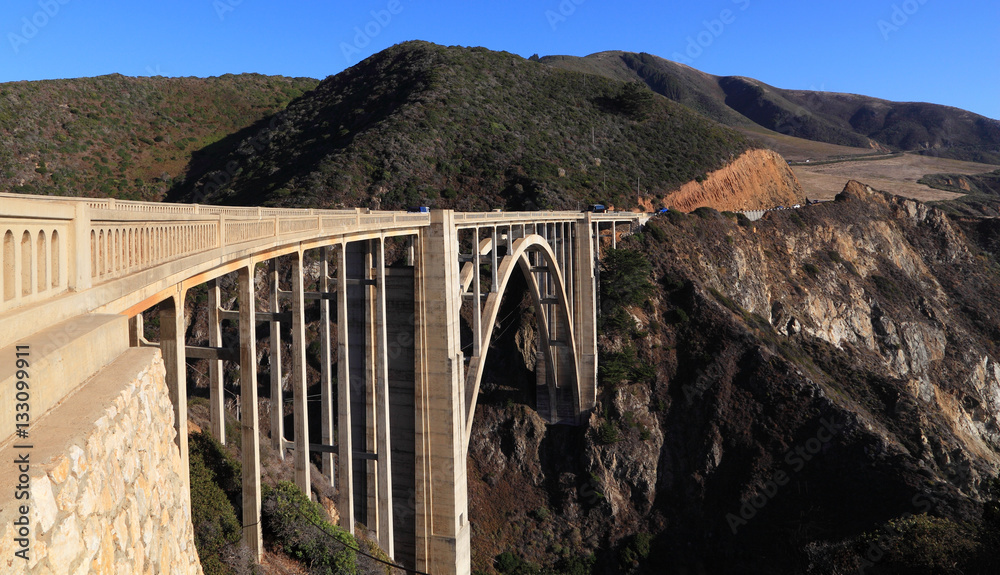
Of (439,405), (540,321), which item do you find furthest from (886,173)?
(439,405)

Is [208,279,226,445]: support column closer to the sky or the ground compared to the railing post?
closer to the ground

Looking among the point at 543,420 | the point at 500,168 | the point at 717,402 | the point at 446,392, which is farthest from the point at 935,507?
the point at 500,168

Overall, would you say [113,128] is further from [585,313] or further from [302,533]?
[302,533]

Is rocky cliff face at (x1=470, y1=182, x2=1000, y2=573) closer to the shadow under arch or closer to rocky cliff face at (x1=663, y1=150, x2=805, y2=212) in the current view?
the shadow under arch

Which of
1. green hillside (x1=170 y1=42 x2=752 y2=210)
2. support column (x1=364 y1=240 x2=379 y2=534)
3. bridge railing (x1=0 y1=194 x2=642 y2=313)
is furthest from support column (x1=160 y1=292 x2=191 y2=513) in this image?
green hillside (x1=170 y1=42 x2=752 y2=210)

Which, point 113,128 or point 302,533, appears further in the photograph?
point 113,128

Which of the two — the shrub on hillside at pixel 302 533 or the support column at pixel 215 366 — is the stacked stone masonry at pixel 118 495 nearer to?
the support column at pixel 215 366
